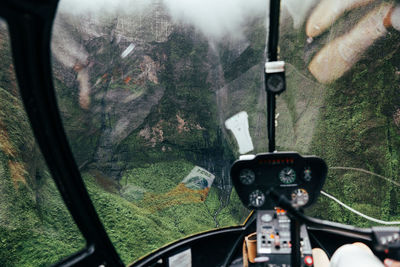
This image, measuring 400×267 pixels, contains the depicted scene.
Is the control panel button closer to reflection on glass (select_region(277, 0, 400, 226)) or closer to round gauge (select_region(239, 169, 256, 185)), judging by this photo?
round gauge (select_region(239, 169, 256, 185))

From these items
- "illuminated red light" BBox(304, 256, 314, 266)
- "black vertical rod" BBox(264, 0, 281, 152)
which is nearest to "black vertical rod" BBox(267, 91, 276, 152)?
"black vertical rod" BBox(264, 0, 281, 152)

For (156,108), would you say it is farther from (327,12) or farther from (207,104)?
(327,12)

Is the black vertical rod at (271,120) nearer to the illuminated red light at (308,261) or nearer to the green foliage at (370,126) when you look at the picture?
the illuminated red light at (308,261)

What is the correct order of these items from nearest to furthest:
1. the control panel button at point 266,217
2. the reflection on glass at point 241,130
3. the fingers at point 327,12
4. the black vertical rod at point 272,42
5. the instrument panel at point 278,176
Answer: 1. the black vertical rod at point 272,42
2. the instrument panel at point 278,176
3. the control panel button at point 266,217
4. the reflection on glass at point 241,130
5. the fingers at point 327,12

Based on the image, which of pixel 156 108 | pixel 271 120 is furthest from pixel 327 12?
Answer: pixel 271 120

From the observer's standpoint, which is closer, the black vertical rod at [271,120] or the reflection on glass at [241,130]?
the black vertical rod at [271,120]

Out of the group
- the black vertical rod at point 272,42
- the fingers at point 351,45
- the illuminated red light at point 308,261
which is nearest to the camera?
the black vertical rod at point 272,42

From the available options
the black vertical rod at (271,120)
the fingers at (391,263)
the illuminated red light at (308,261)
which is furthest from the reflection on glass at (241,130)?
Answer: the fingers at (391,263)
